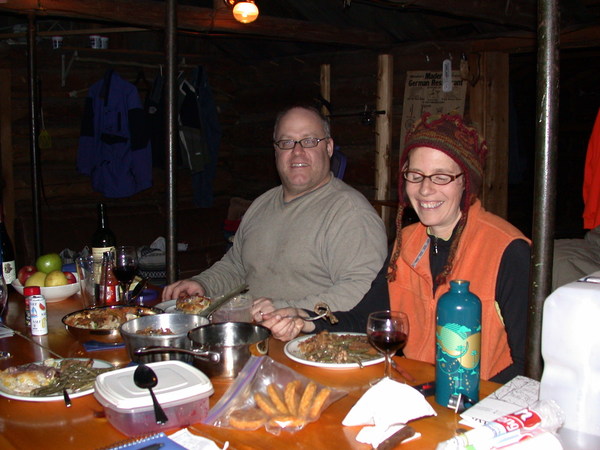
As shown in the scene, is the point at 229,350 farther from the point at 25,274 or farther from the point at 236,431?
the point at 25,274

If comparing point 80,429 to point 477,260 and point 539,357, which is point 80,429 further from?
point 477,260

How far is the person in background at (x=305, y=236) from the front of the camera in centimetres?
274

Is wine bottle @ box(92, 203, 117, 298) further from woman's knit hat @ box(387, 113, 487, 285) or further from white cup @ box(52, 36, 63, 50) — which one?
white cup @ box(52, 36, 63, 50)

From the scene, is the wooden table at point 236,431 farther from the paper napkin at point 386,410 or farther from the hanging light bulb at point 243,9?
the hanging light bulb at point 243,9

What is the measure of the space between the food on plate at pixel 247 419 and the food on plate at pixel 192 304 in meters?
0.86

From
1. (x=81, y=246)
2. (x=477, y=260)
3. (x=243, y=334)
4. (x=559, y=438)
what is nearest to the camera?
(x=559, y=438)

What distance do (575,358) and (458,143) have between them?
0.94m

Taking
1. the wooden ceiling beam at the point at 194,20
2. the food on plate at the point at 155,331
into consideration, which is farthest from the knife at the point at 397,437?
the wooden ceiling beam at the point at 194,20

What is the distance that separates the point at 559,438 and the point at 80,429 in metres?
1.06

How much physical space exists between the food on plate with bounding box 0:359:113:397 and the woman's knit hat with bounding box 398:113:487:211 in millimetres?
1255

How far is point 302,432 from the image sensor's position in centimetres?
140

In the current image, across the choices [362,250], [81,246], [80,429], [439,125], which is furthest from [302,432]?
[81,246]

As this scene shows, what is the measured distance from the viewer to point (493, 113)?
18.3ft

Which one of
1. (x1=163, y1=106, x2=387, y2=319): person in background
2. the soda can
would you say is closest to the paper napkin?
(x1=163, y1=106, x2=387, y2=319): person in background
